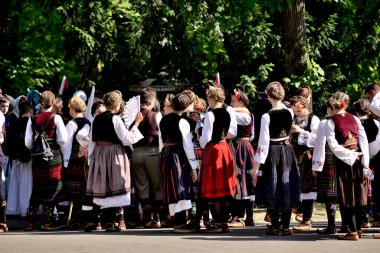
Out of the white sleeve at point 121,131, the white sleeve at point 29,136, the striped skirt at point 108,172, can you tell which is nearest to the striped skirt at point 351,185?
the white sleeve at point 121,131

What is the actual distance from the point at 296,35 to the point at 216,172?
647 centimetres

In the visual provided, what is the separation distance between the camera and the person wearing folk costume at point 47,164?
13.4 m

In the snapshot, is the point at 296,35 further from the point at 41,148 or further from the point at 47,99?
the point at 41,148

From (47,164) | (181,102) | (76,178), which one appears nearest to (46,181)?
(47,164)

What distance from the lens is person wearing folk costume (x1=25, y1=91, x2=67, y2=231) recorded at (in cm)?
1342

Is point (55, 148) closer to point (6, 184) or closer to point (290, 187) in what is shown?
point (6, 184)

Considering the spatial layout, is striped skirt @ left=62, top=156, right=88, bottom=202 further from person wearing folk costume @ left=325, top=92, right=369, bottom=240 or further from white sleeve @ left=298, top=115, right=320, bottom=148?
person wearing folk costume @ left=325, top=92, right=369, bottom=240

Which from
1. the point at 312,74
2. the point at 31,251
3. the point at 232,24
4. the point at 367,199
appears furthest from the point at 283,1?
the point at 31,251

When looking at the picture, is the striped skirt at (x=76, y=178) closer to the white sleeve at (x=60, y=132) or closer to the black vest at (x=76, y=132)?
the black vest at (x=76, y=132)

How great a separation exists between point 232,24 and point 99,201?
994 centimetres

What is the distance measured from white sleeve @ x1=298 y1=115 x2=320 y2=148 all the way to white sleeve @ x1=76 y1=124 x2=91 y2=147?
2.94 meters

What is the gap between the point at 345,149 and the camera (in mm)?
11570

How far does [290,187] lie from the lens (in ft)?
40.0

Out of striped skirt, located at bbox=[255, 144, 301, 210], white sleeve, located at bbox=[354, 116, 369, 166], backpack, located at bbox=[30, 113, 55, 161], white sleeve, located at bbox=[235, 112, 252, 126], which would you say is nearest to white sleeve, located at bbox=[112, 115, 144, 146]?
backpack, located at bbox=[30, 113, 55, 161]
